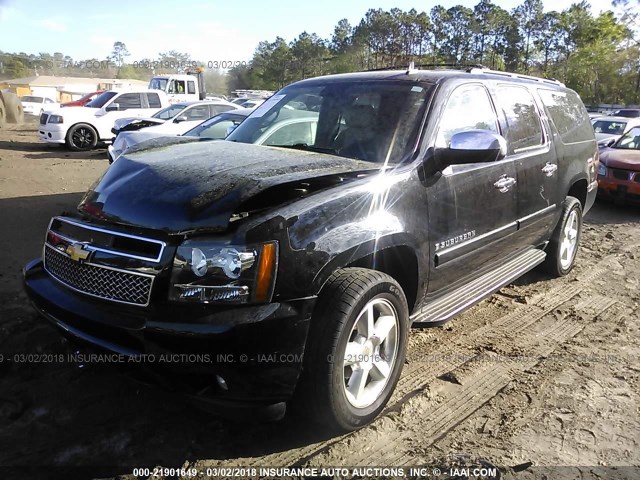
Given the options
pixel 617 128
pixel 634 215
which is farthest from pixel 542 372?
pixel 617 128

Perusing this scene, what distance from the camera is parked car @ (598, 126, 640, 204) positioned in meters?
8.89

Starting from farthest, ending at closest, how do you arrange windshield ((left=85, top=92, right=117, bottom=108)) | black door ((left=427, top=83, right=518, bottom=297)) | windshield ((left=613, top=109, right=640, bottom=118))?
windshield ((left=613, top=109, right=640, bottom=118)) → windshield ((left=85, top=92, right=117, bottom=108)) → black door ((left=427, top=83, right=518, bottom=297))

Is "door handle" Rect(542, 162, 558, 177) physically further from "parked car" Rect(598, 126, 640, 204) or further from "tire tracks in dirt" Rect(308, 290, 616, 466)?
"parked car" Rect(598, 126, 640, 204)

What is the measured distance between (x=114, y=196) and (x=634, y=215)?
366 inches

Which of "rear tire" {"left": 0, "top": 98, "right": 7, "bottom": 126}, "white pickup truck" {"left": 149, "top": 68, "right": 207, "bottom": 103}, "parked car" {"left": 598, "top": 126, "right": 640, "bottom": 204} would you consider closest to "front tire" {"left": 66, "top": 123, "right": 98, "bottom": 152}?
"white pickup truck" {"left": 149, "top": 68, "right": 207, "bottom": 103}

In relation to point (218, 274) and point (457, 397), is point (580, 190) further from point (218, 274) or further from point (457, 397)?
point (218, 274)

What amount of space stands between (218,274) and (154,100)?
53.4 ft

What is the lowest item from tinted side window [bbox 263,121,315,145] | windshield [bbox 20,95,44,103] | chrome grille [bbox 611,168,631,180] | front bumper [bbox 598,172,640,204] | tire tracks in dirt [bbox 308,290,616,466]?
tire tracks in dirt [bbox 308,290,616,466]

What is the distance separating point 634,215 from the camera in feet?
30.0

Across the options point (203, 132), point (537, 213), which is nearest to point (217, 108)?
point (203, 132)

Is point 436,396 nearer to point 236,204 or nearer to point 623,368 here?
point 623,368

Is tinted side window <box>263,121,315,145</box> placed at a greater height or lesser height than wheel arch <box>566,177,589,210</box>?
greater

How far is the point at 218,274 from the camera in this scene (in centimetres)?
226

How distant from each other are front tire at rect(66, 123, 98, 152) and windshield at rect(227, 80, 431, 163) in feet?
43.0
